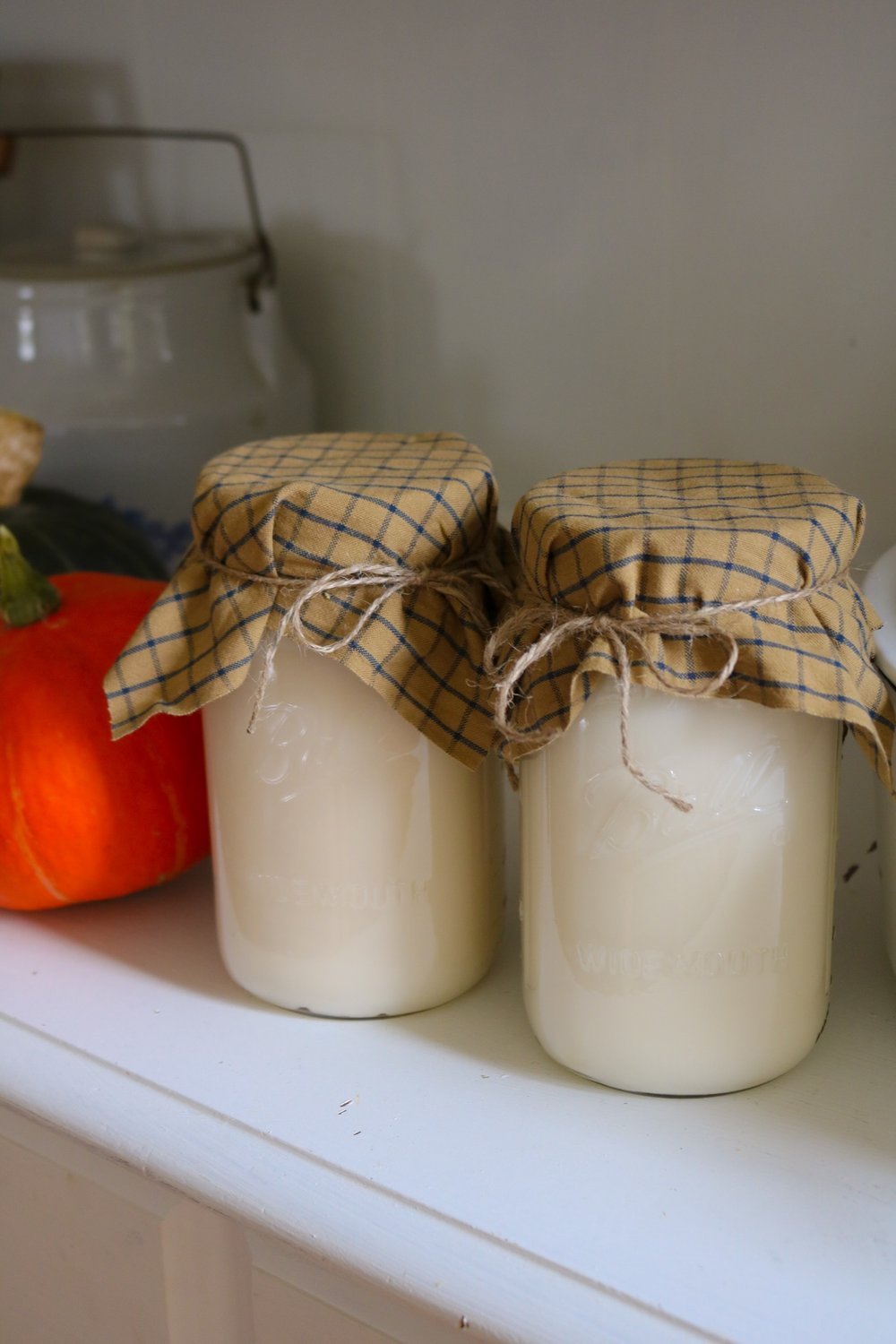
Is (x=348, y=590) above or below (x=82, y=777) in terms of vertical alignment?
above

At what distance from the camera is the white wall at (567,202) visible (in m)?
0.64

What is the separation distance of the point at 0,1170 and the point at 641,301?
56cm

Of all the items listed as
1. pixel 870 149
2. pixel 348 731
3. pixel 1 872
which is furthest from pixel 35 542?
pixel 870 149

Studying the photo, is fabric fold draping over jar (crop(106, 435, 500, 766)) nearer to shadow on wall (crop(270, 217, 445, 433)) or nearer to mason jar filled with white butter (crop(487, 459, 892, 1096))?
mason jar filled with white butter (crop(487, 459, 892, 1096))

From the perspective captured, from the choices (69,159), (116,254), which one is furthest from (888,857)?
(69,159)

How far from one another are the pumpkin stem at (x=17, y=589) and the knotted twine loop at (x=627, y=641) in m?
0.26

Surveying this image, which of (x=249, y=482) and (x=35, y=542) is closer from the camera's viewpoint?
(x=249, y=482)

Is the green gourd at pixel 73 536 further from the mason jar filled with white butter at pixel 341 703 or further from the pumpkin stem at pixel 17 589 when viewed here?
the mason jar filled with white butter at pixel 341 703

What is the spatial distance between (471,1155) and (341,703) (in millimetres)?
168

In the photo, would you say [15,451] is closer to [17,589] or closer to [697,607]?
[17,589]

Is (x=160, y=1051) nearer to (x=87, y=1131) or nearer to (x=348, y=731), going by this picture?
(x=87, y=1131)

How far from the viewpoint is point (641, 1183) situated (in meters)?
0.42

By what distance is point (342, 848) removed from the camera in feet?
1.59

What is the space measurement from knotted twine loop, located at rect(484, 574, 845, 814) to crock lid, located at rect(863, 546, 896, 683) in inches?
1.3
